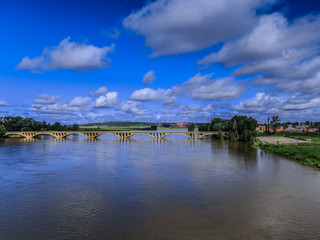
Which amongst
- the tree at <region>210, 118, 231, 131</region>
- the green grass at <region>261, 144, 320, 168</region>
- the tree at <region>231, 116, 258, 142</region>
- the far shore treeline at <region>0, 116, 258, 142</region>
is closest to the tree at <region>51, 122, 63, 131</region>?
the far shore treeline at <region>0, 116, 258, 142</region>

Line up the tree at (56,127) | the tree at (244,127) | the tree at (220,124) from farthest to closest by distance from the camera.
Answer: the tree at (56,127) → the tree at (220,124) → the tree at (244,127)

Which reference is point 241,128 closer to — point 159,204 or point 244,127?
point 244,127

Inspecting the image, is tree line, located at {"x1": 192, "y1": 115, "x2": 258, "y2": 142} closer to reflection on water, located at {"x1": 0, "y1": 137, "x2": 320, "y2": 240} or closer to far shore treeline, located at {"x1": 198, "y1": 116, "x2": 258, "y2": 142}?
far shore treeline, located at {"x1": 198, "y1": 116, "x2": 258, "y2": 142}

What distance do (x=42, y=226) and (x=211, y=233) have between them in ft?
39.4

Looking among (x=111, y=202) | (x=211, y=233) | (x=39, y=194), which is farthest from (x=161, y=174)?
(x=211, y=233)

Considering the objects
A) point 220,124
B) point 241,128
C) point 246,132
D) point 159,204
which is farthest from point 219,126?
point 159,204

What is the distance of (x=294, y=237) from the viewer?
15.8 m

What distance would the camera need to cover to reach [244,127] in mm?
100750

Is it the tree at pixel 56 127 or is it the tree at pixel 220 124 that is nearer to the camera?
the tree at pixel 220 124

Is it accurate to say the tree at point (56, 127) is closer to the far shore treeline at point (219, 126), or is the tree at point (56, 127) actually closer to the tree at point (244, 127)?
the far shore treeline at point (219, 126)

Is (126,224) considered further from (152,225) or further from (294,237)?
(294,237)

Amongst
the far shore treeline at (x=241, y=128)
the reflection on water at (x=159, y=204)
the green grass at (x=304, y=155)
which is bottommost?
the reflection on water at (x=159, y=204)

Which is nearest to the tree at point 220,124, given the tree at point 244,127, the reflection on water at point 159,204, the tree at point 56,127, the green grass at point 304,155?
the tree at point 244,127

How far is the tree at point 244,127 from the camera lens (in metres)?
94.6
